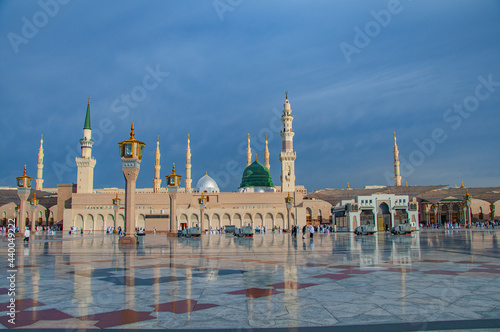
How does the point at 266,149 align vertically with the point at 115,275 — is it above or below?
above

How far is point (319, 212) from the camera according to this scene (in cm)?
6875

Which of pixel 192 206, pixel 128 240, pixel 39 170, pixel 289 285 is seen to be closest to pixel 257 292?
pixel 289 285

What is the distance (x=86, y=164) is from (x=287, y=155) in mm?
34395

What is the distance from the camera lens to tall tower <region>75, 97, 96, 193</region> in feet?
216

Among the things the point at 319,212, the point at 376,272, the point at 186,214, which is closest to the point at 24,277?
the point at 376,272

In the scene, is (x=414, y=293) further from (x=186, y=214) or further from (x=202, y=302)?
(x=186, y=214)

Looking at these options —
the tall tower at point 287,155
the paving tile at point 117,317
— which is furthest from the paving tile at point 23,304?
the tall tower at point 287,155

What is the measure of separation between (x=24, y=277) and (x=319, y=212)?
63.9 m

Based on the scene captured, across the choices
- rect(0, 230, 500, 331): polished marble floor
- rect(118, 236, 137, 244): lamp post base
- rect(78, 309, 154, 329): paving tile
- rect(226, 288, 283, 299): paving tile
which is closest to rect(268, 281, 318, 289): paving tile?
rect(0, 230, 500, 331): polished marble floor

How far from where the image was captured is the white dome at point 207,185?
77.8 metres

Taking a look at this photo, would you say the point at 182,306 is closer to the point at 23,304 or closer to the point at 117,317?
the point at 117,317

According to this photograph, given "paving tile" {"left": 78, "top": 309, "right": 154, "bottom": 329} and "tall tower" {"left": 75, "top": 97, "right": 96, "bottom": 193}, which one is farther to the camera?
"tall tower" {"left": 75, "top": 97, "right": 96, "bottom": 193}

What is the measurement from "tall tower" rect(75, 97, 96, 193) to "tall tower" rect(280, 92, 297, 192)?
32857 millimetres

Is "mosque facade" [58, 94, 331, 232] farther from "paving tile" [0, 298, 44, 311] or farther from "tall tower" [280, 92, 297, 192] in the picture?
"paving tile" [0, 298, 44, 311]
